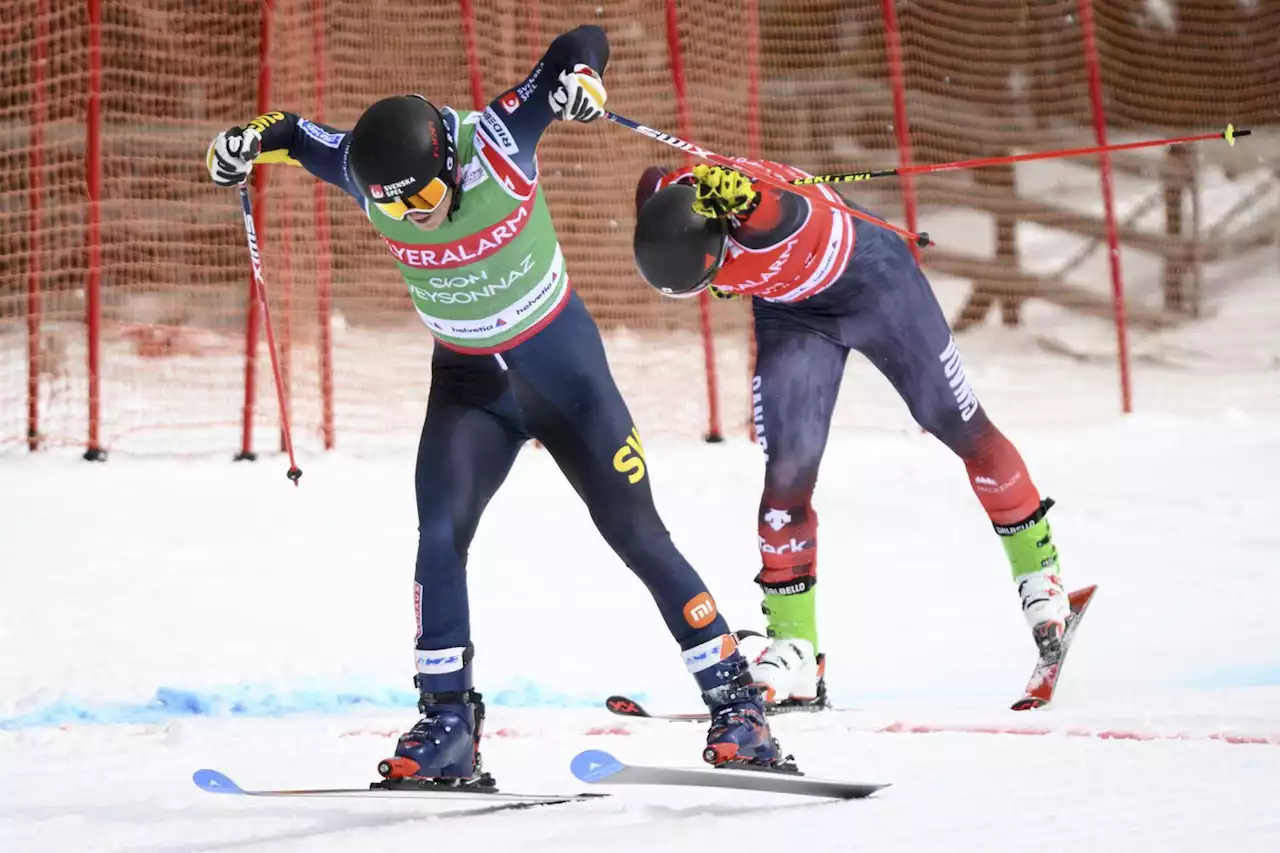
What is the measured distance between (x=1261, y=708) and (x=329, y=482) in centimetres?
527

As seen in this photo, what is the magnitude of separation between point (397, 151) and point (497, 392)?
0.67 m

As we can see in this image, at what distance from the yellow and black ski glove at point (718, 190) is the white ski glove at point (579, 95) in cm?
118

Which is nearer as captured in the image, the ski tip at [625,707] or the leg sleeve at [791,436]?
the ski tip at [625,707]

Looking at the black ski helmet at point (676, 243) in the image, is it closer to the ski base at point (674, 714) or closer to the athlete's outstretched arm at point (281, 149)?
the athlete's outstretched arm at point (281, 149)

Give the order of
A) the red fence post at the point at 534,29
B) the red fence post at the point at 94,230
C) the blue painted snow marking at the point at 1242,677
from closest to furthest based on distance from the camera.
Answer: the blue painted snow marking at the point at 1242,677 < the red fence post at the point at 94,230 < the red fence post at the point at 534,29

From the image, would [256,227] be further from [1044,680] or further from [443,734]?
[443,734]

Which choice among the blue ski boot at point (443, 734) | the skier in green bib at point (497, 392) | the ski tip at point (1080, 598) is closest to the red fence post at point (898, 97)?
the ski tip at point (1080, 598)

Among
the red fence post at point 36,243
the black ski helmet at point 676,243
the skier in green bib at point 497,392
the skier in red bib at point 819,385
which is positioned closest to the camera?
the skier in green bib at point 497,392

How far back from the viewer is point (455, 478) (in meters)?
3.63

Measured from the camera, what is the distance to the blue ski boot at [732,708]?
142 inches

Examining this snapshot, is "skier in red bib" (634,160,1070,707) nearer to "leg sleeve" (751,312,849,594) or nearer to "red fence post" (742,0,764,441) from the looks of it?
"leg sleeve" (751,312,849,594)

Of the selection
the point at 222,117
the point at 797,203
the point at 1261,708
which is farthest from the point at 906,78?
the point at 1261,708

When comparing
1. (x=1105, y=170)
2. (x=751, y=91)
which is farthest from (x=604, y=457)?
(x=1105, y=170)

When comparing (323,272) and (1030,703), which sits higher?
(323,272)
